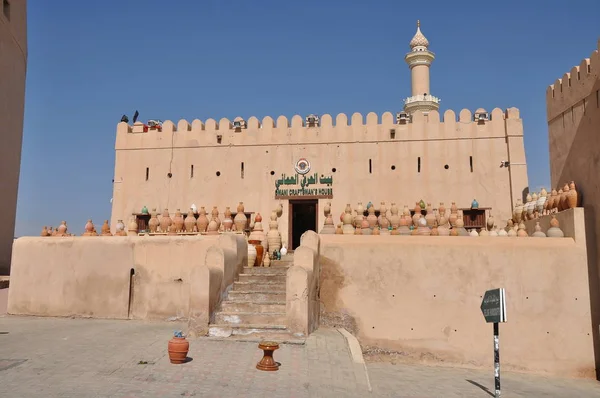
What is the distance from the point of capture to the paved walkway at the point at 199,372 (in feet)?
18.8

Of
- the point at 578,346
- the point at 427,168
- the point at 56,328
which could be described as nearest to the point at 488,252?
the point at 578,346

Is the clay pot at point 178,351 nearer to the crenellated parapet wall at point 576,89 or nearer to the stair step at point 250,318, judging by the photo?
the stair step at point 250,318

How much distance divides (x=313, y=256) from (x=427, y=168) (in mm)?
9484

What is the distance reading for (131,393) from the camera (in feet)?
18.1

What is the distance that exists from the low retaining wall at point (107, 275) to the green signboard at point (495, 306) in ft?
16.8

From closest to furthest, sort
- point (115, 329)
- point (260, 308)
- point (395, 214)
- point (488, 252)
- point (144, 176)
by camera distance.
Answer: point (260, 308), point (115, 329), point (488, 252), point (395, 214), point (144, 176)

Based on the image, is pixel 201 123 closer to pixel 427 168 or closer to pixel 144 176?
pixel 144 176

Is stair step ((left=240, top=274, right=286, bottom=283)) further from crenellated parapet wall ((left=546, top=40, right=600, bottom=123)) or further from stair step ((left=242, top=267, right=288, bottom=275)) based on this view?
crenellated parapet wall ((left=546, top=40, right=600, bottom=123))

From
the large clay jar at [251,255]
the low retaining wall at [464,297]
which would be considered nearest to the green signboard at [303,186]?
the large clay jar at [251,255]

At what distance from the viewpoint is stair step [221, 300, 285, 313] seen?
27.7ft

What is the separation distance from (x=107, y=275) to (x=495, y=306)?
8374 millimetres

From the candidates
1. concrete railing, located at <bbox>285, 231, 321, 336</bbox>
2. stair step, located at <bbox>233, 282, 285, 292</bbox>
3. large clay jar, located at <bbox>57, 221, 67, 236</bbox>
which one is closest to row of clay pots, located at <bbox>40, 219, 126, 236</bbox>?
large clay jar, located at <bbox>57, 221, 67, 236</bbox>

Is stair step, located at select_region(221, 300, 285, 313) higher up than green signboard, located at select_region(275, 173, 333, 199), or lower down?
lower down

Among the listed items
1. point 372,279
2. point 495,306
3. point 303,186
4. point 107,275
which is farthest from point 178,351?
point 303,186
